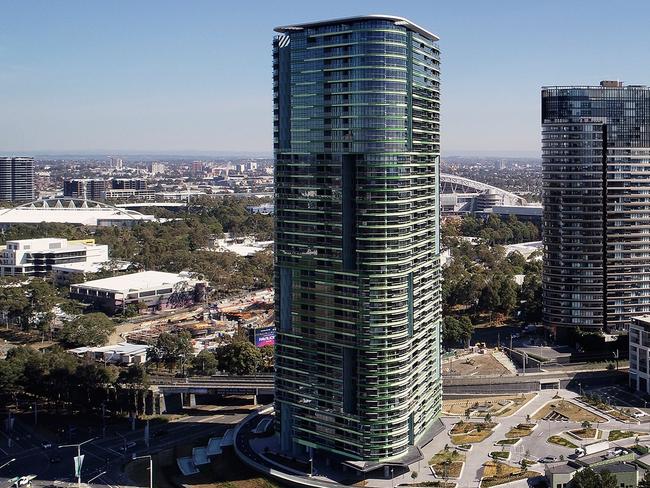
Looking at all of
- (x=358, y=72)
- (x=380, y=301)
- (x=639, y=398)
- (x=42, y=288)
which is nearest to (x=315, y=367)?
(x=380, y=301)

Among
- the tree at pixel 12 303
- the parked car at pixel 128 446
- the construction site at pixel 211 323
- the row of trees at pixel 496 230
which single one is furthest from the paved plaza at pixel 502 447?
the row of trees at pixel 496 230

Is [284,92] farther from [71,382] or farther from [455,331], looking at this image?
[455,331]

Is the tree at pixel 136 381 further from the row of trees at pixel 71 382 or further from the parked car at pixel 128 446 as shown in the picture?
the parked car at pixel 128 446

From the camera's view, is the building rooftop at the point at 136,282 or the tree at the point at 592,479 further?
the building rooftop at the point at 136,282

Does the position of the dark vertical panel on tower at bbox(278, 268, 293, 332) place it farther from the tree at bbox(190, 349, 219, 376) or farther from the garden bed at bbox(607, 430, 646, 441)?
the garden bed at bbox(607, 430, 646, 441)

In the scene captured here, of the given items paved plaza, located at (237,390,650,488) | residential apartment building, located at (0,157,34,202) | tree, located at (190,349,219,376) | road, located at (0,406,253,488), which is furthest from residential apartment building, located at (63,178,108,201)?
paved plaza, located at (237,390,650,488)
